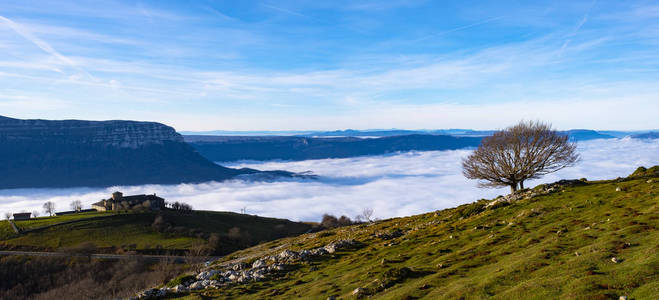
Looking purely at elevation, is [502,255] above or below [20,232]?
above

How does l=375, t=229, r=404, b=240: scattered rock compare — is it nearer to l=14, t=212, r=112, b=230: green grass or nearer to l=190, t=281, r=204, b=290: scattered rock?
l=190, t=281, r=204, b=290: scattered rock

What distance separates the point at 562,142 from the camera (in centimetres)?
6462

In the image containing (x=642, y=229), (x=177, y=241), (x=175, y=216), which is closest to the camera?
(x=642, y=229)

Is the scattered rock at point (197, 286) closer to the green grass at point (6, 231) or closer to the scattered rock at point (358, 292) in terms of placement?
the scattered rock at point (358, 292)

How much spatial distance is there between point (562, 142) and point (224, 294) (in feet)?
200

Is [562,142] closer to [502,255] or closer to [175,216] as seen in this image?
[502,255]

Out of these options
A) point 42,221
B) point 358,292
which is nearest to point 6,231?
point 42,221

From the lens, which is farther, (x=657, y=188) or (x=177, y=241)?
(x=177, y=241)

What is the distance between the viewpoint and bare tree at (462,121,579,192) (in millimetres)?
64188

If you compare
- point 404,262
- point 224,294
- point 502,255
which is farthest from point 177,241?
point 502,255

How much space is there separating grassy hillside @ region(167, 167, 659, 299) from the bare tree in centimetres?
950

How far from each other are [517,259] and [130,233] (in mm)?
156947

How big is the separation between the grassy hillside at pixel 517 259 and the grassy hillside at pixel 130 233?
103405mm

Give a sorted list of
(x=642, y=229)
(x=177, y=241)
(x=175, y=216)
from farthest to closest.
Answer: (x=175, y=216) < (x=177, y=241) < (x=642, y=229)
